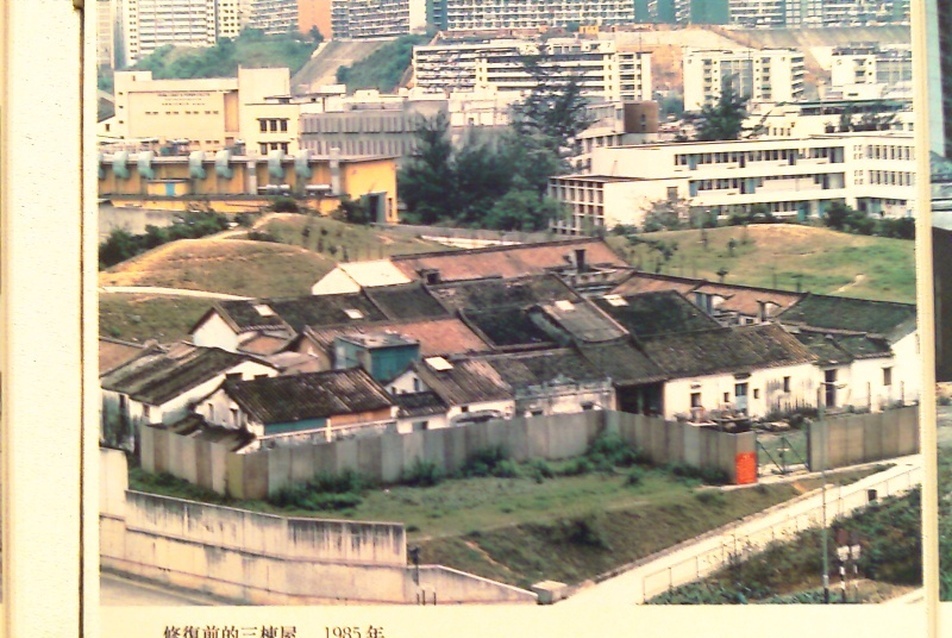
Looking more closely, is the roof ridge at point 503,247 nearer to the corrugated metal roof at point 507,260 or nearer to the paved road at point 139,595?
the corrugated metal roof at point 507,260

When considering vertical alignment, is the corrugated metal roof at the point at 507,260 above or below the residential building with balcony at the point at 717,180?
below

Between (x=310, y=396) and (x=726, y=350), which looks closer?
(x=310, y=396)

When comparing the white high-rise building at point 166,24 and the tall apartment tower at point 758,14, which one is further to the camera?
the tall apartment tower at point 758,14

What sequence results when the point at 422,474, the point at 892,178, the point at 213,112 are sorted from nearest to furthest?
the point at 422,474, the point at 892,178, the point at 213,112

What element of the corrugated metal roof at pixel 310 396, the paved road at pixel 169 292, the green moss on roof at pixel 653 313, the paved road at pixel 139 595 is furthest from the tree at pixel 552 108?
the paved road at pixel 139 595

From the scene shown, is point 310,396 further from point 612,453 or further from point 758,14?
point 758,14

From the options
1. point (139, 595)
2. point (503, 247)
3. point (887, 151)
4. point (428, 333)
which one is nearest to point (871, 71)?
point (887, 151)

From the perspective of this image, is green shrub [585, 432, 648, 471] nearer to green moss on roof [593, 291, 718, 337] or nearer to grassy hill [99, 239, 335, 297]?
green moss on roof [593, 291, 718, 337]

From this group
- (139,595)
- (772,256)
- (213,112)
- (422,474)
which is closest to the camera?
(139,595)
